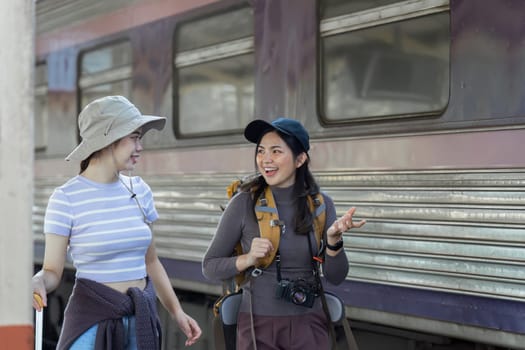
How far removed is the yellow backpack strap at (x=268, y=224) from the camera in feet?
8.60

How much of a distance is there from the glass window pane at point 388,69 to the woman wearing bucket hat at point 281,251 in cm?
95

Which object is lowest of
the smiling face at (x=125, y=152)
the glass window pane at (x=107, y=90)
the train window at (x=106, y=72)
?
the smiling face at (x=125, y=152)

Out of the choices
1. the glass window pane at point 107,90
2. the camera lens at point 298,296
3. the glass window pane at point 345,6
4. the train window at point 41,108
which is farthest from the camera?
the train window at point 41,108

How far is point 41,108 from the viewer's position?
6.76 metres

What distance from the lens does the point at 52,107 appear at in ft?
21.3

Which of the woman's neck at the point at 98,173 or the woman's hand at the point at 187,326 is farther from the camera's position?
the woman's hand at the point at 187,326

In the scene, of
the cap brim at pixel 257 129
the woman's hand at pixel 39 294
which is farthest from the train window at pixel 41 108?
the woman's hand at pixel 39 294

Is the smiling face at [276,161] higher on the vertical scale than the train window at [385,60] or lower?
lower

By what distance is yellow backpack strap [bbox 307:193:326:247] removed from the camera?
8.87 ft

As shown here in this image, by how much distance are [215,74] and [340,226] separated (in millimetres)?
2516

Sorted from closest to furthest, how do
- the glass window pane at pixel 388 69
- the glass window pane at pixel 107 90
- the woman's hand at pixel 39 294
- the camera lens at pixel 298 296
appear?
the woman's hand at pixel 39 294 < the camera lens at pixel 298 296 < the glass window pane at pixel 388 69 < the glass window pane at pixel 107 90

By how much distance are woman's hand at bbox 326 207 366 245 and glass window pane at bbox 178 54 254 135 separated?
6.55 feet

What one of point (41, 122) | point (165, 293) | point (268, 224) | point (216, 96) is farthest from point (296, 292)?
point (41, 122)

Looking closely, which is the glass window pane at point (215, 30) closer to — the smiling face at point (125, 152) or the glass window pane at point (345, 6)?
the glass window pane at point (345, 6)
